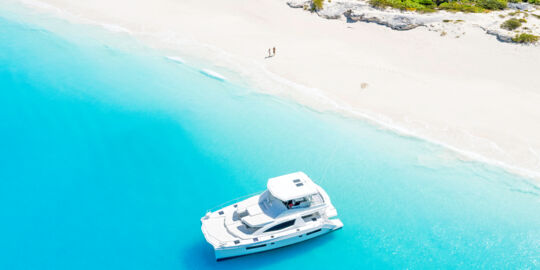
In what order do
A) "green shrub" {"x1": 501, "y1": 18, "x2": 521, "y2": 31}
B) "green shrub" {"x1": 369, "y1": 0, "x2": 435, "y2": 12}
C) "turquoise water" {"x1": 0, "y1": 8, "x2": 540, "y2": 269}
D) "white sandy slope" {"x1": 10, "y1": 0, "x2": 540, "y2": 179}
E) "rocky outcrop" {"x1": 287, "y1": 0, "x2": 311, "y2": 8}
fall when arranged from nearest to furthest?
"turquoise water" {"x1": 0, "y1": 8, "x2": 540, "y2": 269}
"white sandy slope" {"x1": 10, "y1": 0, "x2": 540, "y2": 179}
"green shrub" {"x1": 501, "y1": 18, "x2": 521, "y2": 31}
"green shrub" {"x1": 369, "y1": 0, "x2": 435, "y2": 12}
"rocky outcrop" {"x1": 287, "y1": 0, "x2": 311, "y2": 8}

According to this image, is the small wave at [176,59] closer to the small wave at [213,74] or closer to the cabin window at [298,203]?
the small wave at [213,74]

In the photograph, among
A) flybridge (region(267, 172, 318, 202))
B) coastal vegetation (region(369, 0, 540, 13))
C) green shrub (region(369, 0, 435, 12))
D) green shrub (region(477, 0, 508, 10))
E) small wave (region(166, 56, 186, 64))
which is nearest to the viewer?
flybridge (region(267, 172, 318, 202))

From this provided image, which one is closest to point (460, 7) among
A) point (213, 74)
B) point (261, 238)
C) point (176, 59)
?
point (213, 74)

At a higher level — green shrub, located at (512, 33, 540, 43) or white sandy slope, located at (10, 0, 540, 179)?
green shrub, located at (512, 33, 540, 43)

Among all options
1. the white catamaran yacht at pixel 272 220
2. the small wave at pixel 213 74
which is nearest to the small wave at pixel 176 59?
the small wave at pixel 213 74

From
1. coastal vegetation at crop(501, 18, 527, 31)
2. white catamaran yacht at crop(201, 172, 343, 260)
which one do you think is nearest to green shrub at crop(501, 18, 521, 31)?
coastal vegetation at crop(501, 18, 527, 31)

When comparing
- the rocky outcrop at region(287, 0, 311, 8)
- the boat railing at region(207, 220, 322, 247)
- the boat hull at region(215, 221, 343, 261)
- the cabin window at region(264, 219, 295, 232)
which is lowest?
the boat hull at region(215, 221, 343, 261)

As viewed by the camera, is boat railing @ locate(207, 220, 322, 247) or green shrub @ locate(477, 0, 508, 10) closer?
boat railing @ locate(207, 220, 322, 247)

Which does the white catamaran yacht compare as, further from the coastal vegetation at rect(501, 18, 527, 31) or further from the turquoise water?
the coastal vegetation at rect(501, 18, 527, 31)
